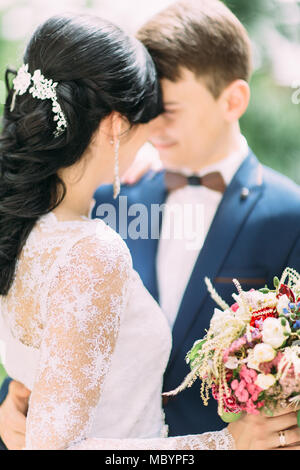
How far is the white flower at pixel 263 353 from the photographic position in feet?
4.68

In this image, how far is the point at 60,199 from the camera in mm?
1769

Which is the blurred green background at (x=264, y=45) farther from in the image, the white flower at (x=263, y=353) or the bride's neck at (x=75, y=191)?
the white flower at (x=263, y=353)

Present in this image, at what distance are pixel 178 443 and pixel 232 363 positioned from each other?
28cm

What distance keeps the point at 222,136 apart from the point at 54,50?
0.98m

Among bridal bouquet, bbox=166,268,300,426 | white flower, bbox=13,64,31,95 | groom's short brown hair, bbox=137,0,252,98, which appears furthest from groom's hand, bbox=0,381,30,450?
groom's short brown hair, bbox=137,0,252,98

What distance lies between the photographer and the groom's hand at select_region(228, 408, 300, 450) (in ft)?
5.08

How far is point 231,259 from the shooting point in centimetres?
229

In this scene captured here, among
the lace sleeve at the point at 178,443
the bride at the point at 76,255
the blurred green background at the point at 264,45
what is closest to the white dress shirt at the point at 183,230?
the bride at the point at 76,255

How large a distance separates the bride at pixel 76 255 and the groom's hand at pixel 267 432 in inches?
2.1

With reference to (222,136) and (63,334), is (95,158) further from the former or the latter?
(222,136)

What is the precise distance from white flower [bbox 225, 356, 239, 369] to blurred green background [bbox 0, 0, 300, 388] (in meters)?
2.77

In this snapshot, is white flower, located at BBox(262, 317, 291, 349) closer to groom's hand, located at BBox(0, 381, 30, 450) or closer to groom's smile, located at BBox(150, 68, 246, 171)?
groom's hand, located at BBox(0, 381, 30, 450)

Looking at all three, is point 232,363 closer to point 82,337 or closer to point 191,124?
point 82,337

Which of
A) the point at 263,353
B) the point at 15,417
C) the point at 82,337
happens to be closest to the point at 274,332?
A: the point at 263,353
